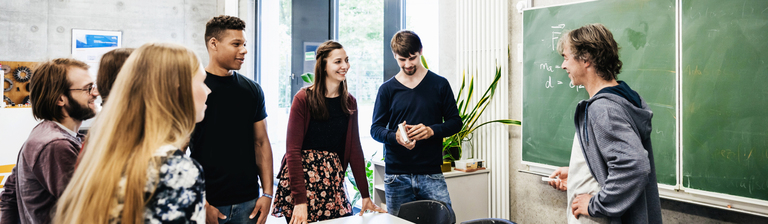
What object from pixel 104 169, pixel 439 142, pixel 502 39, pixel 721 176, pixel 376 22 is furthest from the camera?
pixel 376 22

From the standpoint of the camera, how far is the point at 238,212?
2010mm

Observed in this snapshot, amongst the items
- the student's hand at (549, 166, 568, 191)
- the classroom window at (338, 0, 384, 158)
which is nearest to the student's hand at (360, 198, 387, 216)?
the student's hand at (549, 166, 568, 191)

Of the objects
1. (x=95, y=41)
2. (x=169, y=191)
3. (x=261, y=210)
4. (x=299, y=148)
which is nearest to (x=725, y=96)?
(x=299, y=148)

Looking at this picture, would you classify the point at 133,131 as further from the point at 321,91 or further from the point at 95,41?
the point at 95,41

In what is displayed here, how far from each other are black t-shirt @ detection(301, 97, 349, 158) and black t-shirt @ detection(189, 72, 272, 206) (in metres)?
0.31

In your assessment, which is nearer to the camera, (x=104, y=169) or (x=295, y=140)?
(x=104, y=169)

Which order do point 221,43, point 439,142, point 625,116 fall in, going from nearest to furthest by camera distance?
point 625,116 < point 221,43 < point 439,142

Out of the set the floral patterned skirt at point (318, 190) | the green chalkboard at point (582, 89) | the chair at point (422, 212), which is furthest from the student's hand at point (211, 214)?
the green chalkboard at point (582, 89)

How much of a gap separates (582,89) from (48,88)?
2745 mm

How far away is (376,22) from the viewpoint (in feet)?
15.8

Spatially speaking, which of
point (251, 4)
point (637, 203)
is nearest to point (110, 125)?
point (637, 203)

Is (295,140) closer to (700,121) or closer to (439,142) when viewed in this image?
(439,142)

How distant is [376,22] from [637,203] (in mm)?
3675

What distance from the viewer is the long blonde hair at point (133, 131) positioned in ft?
3.01
